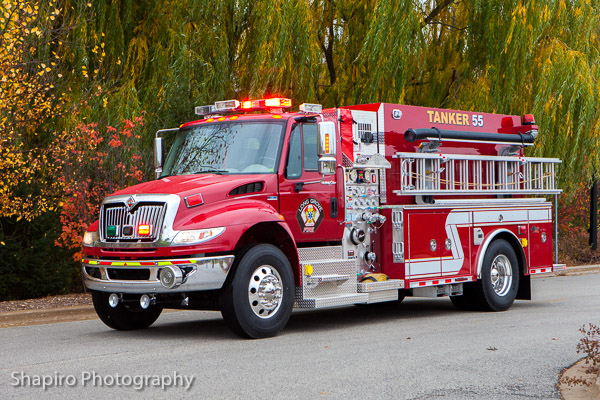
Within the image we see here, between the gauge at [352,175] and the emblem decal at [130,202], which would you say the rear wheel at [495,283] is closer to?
the gauge at [352,175]

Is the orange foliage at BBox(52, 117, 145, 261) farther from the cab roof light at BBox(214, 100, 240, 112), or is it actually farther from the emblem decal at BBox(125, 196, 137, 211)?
the emblem decal at BBox(125, 196, 137, 211)

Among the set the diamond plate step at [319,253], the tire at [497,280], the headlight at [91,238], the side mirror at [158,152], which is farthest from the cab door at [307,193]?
the tire at [497,280]

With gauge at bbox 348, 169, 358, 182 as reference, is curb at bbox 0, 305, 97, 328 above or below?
below

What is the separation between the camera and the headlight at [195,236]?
9.13 m

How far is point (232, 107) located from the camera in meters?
11.2

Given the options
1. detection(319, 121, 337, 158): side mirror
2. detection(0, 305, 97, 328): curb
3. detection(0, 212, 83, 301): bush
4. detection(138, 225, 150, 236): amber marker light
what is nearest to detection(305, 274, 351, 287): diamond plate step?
detection(319, 121, 337, 158): side mirror

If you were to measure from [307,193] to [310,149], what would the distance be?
0.57 meters

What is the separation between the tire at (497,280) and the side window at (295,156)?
13.0 ft

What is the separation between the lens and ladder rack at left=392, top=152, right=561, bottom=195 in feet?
38.5

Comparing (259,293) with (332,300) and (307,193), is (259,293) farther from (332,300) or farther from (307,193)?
(307,193)

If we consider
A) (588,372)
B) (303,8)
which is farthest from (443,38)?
(588,372)

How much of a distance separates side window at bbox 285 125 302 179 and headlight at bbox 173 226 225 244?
1488mm

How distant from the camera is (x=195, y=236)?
915cm

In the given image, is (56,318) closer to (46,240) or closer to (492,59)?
(46,240)
